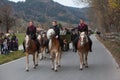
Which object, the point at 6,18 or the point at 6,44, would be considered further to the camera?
the point at 6,18

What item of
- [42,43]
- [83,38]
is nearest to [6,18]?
[42,43]


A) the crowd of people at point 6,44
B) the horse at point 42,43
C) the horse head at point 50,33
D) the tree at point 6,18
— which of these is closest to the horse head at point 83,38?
the horse head at point 50,33

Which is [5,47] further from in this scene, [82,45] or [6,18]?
[6,18]

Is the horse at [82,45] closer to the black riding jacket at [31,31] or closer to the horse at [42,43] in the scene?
the black riding jacket at [31,31]

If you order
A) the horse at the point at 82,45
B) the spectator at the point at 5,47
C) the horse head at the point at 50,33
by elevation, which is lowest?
the spectator at the point at 5,47

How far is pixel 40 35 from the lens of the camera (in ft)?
94.1

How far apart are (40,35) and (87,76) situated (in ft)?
37.4

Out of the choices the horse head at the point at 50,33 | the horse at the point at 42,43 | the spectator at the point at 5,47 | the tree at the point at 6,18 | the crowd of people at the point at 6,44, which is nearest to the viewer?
the horse head at the point at 50,33

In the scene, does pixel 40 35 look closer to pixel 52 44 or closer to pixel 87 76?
pixel 52 44

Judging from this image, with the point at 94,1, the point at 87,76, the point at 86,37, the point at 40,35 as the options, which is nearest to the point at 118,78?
the point at 87,76

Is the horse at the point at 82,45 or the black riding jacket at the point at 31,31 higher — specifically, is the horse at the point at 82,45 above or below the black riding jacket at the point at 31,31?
below

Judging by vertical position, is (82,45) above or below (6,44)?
above

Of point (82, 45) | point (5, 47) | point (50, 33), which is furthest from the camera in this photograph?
point (5, 47)

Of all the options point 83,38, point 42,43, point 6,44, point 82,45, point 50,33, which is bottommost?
point 6,44
